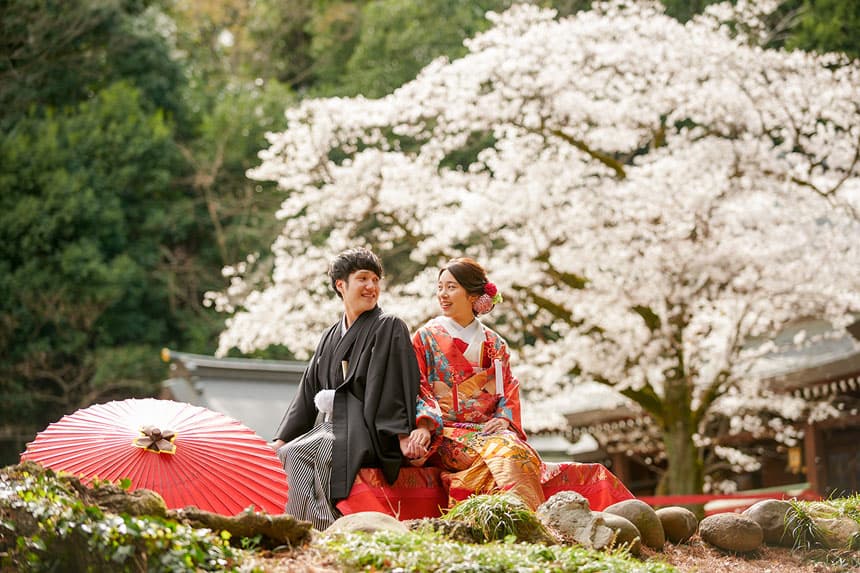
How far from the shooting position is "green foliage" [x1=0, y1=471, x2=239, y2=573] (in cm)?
278

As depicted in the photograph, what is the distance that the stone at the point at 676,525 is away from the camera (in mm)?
4422

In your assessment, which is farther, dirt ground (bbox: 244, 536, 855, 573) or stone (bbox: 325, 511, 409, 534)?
dirt ground (bbox: 244, 536, 855, 573)

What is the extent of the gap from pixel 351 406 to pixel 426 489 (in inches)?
18.3

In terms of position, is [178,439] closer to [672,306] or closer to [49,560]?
[49,560]

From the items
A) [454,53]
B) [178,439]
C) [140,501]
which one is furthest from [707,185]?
[454,53]

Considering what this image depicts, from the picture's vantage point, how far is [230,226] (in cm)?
2136

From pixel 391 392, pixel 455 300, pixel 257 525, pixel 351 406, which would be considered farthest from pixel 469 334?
pixel 257 525

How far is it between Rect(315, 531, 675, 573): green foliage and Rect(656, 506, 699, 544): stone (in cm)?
98

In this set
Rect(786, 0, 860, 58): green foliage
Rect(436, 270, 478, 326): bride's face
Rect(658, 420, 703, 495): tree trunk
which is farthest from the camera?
Rect(786, 0, 860, 58): green foliage

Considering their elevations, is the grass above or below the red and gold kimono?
below

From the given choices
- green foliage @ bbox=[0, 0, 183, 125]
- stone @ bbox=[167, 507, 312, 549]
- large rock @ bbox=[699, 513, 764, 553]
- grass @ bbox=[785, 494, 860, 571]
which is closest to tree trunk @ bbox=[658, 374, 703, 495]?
grass @ bbox=[785, 494, 860, 571]

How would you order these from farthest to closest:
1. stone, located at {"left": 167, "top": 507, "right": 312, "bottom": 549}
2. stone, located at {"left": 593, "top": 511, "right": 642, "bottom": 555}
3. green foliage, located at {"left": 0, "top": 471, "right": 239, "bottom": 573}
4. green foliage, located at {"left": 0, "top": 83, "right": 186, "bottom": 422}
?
green foliage, located at {"left": 0, "top": 83, "right": 186, "bottom": 422} < stone, located at {"left": 593, "top": 511, "right": 642, "bottom": 555} < stone, located at {"left": 167, "top": 507, "right": 312, "bottom": 549} < green foliage, located at {"left": 0, "top": 471, "right": 239, "bottom": 573}

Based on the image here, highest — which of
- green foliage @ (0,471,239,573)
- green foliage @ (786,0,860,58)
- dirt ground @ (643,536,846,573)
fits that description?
green foliage @ (786,0,860,58)

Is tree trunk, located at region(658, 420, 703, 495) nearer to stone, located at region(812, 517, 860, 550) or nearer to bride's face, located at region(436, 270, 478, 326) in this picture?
stone, located at region(812, 517, 860, 550)
